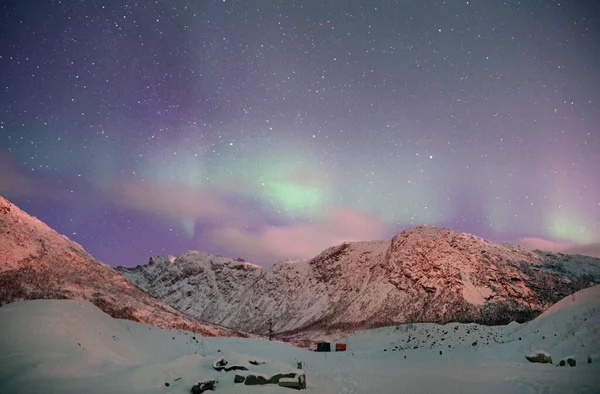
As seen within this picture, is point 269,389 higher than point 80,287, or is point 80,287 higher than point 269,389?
point 80,287

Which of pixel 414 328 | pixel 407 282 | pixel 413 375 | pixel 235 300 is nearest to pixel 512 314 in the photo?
pixel 407 282

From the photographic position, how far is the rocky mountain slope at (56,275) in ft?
144

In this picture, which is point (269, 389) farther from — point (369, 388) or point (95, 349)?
point (95, 349)

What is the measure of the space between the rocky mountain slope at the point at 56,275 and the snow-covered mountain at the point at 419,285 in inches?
2323

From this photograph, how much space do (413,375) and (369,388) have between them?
3194 mm

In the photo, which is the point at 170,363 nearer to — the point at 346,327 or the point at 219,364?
the point at 219,364

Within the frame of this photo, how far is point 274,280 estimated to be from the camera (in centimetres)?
17750

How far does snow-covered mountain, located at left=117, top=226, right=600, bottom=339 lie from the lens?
90750 millimetres

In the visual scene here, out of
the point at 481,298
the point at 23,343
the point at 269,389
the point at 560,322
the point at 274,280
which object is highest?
the point at 274,280

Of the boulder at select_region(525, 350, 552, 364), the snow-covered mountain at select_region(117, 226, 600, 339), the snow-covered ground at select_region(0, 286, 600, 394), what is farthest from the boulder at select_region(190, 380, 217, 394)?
the snow-covered mountain at select_region(117, 226, 600, 339)

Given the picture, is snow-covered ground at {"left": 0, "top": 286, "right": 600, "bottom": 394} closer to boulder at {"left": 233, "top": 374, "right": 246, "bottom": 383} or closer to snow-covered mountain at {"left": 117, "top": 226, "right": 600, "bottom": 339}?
boulder at {"left": 233, "top": 374, "right": 246, "bottom": 383}

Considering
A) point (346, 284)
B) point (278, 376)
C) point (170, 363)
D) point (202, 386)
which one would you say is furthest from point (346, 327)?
point (202, 386)

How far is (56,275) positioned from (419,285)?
90245 millimetres

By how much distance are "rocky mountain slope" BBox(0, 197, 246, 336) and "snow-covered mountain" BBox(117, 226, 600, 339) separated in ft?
194
